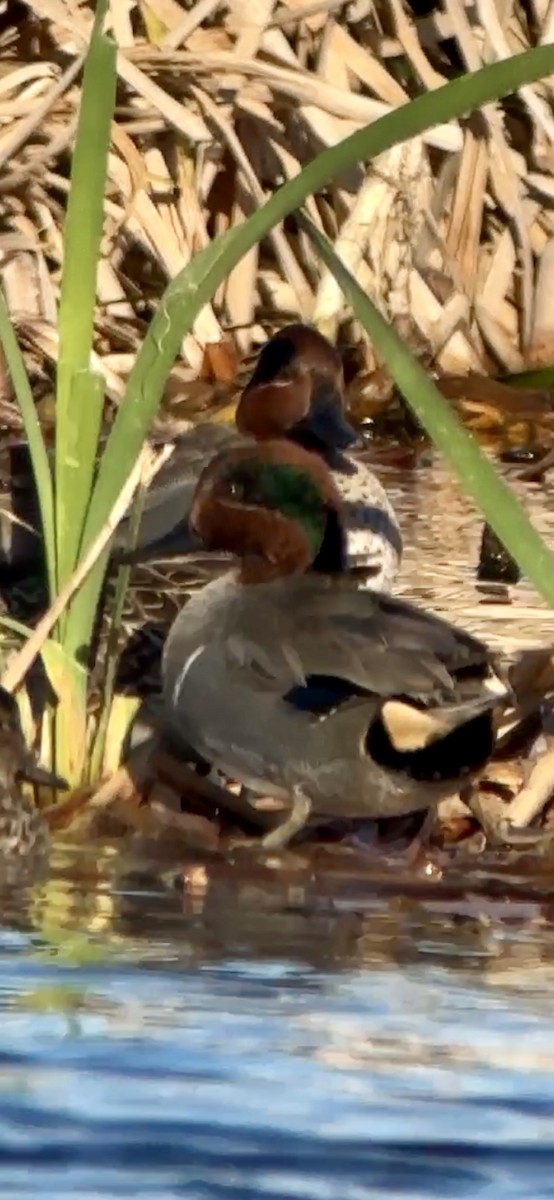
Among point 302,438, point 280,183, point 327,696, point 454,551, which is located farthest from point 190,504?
point 280,183

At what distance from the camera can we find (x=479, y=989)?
3.43 meters

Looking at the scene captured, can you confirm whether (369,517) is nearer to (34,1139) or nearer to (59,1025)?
(59,1025)

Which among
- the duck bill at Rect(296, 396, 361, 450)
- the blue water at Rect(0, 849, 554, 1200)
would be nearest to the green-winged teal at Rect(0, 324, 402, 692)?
the duck bill at Rect(296, 396, 361, 450)

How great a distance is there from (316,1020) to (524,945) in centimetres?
55

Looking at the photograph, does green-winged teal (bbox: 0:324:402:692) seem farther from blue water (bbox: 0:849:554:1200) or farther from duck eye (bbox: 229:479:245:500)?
blue water (bbox: 0:849:554:1200)

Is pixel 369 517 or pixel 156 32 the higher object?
pixel 156 32

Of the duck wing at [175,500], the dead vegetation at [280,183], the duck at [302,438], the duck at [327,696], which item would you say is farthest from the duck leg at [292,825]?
the dead vegetation at [280,183]

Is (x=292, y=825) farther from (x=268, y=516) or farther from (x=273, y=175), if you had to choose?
(x=273, y=175)

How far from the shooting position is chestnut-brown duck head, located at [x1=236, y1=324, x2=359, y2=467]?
6.59m

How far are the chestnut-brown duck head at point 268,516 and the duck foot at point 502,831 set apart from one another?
1.93 ft

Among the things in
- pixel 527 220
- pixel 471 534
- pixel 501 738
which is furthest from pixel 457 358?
pixel 501 738

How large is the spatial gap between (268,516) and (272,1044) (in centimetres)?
197

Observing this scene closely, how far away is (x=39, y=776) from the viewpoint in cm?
445

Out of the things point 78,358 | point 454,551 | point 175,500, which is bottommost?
point 454,551
